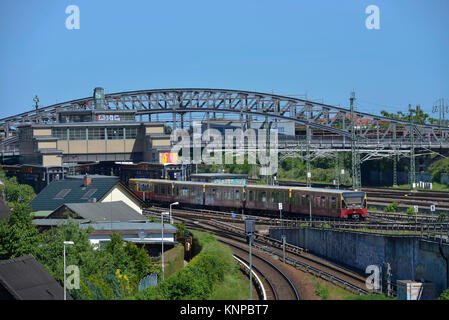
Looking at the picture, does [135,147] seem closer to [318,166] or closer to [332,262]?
[318,166]

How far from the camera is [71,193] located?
50.3 meters

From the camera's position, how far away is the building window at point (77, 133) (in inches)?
3211

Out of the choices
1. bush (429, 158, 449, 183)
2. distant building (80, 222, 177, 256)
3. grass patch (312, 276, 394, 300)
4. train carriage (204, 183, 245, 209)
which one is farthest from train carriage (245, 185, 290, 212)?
bush (429, 158, 449, 183)

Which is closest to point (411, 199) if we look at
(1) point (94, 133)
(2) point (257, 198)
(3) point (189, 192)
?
(2) point (257, 198)

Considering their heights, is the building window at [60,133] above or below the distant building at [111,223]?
above

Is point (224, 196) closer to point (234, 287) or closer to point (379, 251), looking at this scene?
point (379, 251)

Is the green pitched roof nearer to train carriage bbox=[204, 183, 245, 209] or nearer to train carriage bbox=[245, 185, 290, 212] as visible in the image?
train carriage bbox=[204, 183, 245, 209]

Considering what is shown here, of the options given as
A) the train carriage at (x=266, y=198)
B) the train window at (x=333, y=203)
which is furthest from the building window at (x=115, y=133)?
the train window at (x=333, y=203)

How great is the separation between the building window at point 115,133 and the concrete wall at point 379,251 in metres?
43.5

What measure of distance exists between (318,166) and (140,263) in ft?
276

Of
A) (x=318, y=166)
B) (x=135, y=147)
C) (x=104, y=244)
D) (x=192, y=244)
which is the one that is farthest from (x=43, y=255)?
(x=318, y=166)

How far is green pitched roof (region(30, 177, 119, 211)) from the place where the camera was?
157 ft

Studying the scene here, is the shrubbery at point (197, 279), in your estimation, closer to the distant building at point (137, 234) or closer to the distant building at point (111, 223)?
the distant building at point (137, 234)
